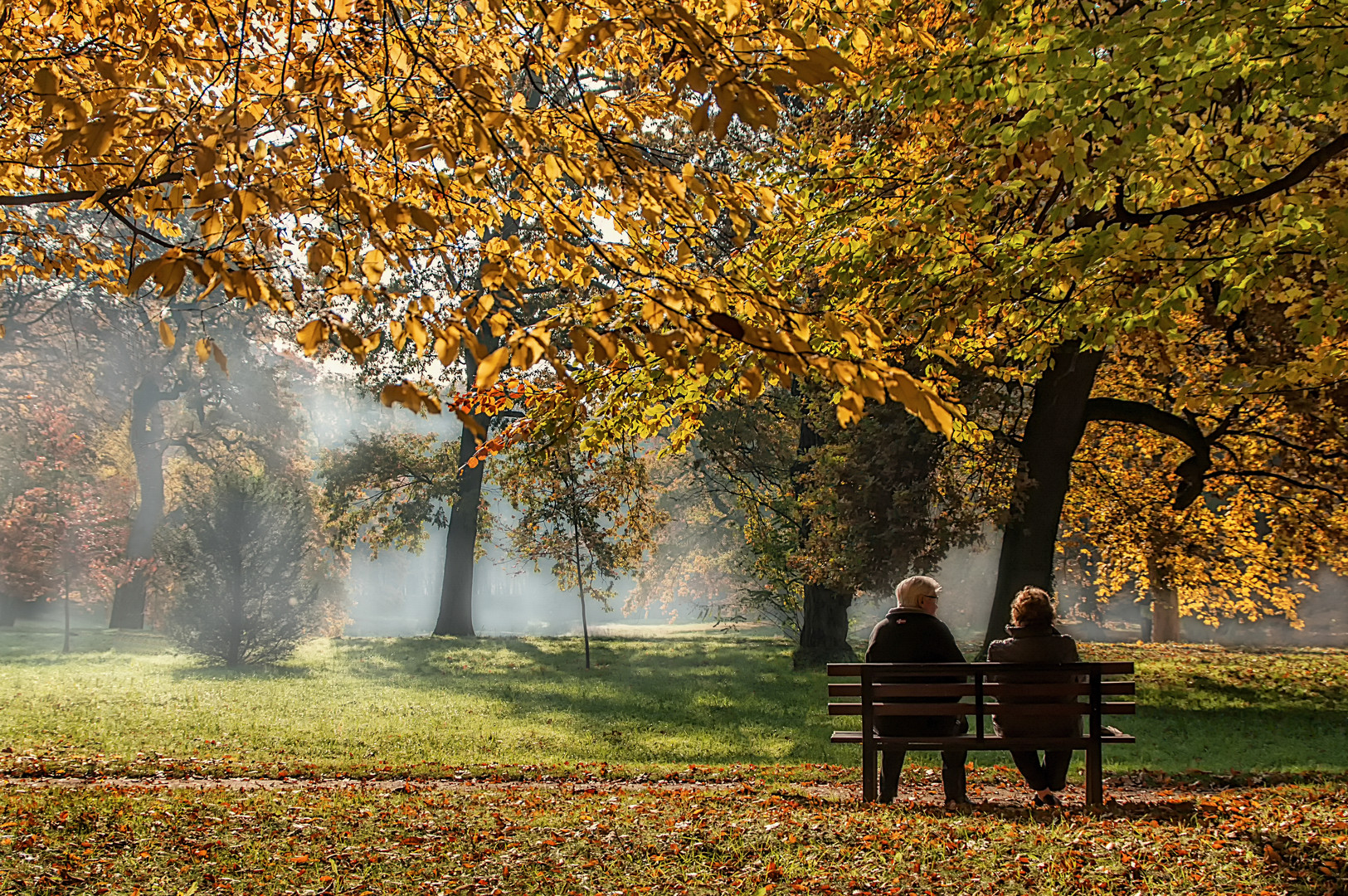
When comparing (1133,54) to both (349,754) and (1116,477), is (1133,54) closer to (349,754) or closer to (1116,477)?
(349,754)

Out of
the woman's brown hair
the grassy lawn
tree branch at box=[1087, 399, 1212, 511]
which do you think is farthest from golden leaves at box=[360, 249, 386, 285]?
tree branch at box=[1087, 399, 1212, 511]

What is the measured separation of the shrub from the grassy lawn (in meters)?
14.9

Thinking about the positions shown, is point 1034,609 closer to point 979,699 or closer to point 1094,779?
point 979,699

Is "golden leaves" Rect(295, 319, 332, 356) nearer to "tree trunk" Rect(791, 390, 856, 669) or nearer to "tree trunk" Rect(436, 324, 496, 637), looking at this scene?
"tree trunk" Rect(791, 390, 856, 669)

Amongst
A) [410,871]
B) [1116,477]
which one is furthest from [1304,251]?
[1116,477]

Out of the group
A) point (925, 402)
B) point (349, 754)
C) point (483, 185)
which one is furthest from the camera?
point (349, 754)

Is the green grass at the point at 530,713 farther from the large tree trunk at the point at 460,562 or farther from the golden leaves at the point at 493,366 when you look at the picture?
the golden leaves at the point at 493,366

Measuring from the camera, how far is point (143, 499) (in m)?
38.1

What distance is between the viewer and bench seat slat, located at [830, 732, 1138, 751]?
652 cm

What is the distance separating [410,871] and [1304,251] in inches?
273

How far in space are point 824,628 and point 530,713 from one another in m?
8.30

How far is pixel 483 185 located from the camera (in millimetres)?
4961

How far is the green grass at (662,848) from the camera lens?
488 centimetres

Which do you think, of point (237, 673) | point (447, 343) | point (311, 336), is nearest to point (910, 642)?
point (447, 343)
